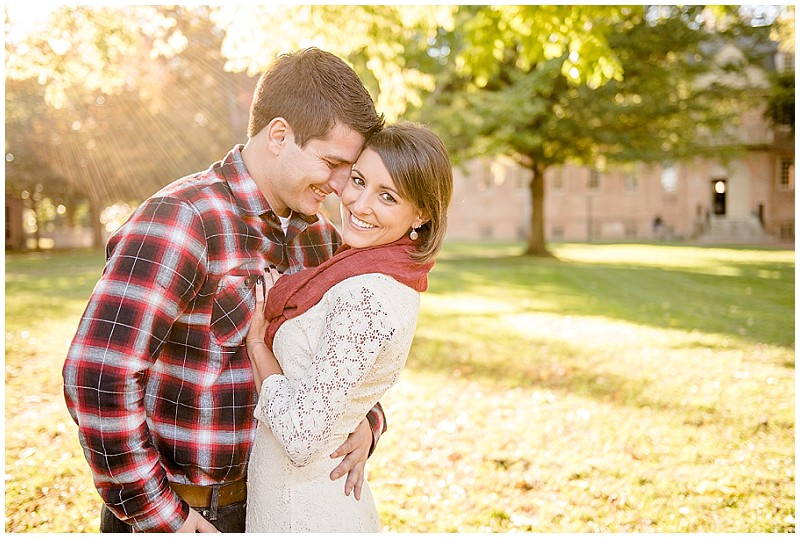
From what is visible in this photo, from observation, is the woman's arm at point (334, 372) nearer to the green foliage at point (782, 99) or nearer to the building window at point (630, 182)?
the green foliage at point (782, 99)

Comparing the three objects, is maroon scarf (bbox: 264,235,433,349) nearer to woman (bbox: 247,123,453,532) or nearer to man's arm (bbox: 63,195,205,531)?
woman (bbox: 247,123,453,532)

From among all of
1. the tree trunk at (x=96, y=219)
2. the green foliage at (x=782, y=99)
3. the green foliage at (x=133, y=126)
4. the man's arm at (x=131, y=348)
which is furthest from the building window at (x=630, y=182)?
the man's arm at (x=131, y=348)

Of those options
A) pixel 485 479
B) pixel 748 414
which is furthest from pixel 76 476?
pixel 748 414

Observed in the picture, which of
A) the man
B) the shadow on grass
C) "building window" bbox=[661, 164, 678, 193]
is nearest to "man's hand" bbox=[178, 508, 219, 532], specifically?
the man

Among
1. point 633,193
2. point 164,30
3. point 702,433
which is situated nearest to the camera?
point 702,433

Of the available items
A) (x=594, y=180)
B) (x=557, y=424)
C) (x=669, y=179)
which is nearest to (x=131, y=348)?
(x=557, y=424)

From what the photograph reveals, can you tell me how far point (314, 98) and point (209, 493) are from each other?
134cm

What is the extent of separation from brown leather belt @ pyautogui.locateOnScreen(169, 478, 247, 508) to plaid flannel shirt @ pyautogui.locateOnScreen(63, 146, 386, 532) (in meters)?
0.04

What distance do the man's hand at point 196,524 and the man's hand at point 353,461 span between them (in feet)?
1.35

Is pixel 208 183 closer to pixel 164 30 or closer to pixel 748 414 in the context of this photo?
pixel 748 414

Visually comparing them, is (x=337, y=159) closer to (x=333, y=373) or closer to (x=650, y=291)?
(x=333, y=373)

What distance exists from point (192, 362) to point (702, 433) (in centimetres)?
537

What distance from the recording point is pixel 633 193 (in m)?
44.6

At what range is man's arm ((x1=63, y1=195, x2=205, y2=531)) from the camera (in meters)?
1.87
